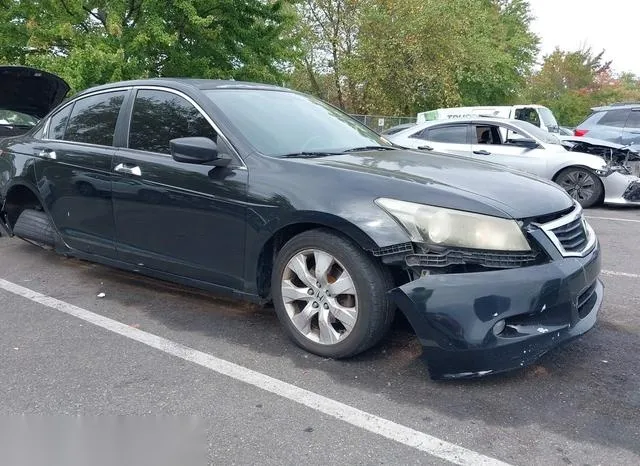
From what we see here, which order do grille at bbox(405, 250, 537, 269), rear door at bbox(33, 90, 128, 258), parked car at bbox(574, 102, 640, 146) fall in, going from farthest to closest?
parked car at bbox(574, 102, 640, 146) < rear door at bbox(33, 90, 128, 258) < grille at bbox(405, 250, 537, 269)

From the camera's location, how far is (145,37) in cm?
1197

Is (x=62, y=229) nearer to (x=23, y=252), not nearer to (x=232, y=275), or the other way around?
(x=23, y=252)

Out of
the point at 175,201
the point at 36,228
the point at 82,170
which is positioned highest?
the point at 82,170

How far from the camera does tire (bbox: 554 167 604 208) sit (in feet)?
31.1

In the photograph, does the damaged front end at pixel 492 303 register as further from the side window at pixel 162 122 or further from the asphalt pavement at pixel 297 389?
the side window at pixel 162 122

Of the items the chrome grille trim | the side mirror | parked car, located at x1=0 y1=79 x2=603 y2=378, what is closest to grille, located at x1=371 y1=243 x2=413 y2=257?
parked car, located at x1=0 y1=79 x2=603 y2=378

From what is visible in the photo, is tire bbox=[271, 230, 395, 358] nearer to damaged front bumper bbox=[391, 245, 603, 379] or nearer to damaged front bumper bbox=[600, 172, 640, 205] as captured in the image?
damaged front bumper bbox=[391, 245, 603, 379]

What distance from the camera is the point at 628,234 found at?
7.39 m

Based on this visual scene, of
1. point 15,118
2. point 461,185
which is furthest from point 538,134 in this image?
point 15,118

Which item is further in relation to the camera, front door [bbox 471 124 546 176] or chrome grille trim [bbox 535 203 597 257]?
front door [bbox 471 124 546 176]

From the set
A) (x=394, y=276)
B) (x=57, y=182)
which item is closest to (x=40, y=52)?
(x=57, y=182)

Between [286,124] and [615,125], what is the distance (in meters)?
10.7

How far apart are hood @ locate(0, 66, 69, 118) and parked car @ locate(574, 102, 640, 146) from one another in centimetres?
988

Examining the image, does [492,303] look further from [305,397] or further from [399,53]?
[399,53]
